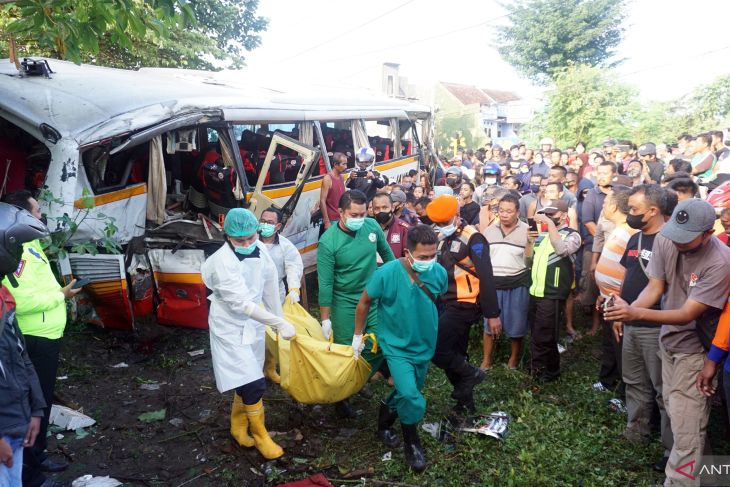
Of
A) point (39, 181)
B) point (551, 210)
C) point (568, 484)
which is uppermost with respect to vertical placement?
point (39, 181)

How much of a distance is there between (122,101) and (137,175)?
31.9 inches

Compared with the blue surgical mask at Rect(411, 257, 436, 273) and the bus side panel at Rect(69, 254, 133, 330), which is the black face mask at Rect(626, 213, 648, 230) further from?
the bus side panel at Rect(69, 254, 133, 330)

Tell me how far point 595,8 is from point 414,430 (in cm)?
3055

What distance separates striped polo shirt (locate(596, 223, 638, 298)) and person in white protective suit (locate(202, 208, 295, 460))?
2540 mm

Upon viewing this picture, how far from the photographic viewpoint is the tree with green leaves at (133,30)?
161 inches

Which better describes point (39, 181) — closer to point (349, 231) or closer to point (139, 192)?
point (139, 192)

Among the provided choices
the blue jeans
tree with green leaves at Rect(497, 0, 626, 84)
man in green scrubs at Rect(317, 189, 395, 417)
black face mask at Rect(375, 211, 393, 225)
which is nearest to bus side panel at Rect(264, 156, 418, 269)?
black face mask at Rect(375, 211, 393, 225)

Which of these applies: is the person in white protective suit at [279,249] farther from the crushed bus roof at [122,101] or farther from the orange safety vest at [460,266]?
the crushed bus roof at [122,101]

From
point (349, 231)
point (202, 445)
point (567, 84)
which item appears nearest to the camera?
point (202, 445)

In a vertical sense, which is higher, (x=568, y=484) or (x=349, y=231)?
(x=349, y=231)

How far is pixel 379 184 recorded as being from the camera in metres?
7.33

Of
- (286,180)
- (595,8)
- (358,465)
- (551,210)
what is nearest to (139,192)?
(286,180)

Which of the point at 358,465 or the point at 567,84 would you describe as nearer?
the point at 358,465

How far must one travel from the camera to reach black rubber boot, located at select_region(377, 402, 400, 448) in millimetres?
3854
